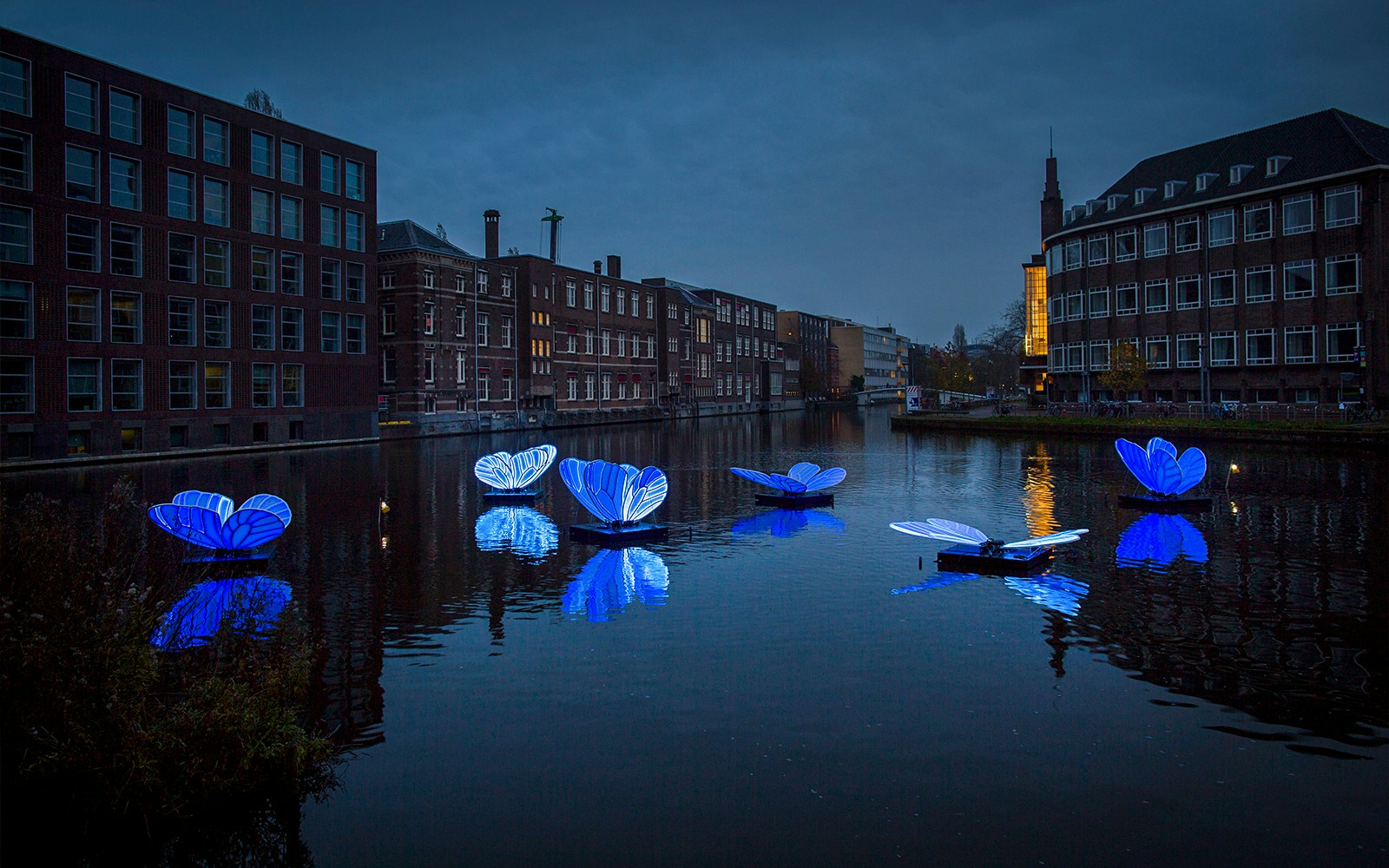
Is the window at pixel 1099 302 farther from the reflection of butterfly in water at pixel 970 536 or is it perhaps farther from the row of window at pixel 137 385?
the reflection of butterfly in water at pixel 970 536

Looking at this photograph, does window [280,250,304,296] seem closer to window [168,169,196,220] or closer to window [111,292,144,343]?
window [168,169,196,220]

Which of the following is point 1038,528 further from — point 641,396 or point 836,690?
point 641,396

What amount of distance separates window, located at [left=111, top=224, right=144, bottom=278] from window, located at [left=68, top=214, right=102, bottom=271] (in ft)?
2.64

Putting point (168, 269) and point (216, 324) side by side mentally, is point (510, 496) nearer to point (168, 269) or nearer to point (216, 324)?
point (168, 269)

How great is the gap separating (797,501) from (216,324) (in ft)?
129

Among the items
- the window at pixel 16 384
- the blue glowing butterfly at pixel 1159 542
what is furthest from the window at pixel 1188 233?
the window at pixel 16 384

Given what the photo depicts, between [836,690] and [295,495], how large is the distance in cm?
2335

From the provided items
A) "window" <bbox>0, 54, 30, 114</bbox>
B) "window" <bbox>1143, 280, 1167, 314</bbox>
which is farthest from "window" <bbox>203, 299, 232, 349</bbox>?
"window" <bbox>1143, 280, 1167, 314</bbox>

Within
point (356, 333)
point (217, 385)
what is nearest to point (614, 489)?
point (217, 385)

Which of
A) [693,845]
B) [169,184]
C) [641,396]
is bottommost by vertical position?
[693,845]

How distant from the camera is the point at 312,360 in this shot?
57.2 metres

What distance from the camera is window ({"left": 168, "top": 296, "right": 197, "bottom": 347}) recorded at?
49.3m

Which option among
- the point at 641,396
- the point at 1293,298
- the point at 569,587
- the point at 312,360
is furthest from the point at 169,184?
the point at 1293,298

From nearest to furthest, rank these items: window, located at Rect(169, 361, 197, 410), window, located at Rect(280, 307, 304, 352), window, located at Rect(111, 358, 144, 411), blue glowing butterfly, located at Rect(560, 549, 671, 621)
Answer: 1. blue glowing butterfly, located at Rect(560, 549, 671, 621)
2. window, located at Rect(111, 358, 144, 411)
3. window, located at Rect(169, 361, 197, 410)
4. window, located at Rect(280, 307, 304, 352)
